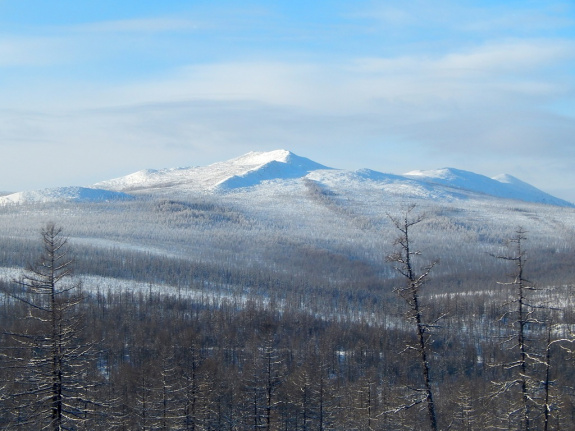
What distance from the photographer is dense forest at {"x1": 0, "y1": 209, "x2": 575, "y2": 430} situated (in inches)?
809

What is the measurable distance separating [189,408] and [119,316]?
63994 millimetres

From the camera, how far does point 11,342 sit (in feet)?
229

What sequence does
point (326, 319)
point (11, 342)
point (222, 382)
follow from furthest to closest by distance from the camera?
point (326, 319) < point (11, 342) < point (222, 382)

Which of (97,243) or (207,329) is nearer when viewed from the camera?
(207,329)

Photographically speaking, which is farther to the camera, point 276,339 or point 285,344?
point 276,339

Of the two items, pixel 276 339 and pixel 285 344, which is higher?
pixel 276 339

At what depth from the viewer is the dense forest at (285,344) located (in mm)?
20547

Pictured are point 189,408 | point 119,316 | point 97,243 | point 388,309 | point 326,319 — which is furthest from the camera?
point 97,243

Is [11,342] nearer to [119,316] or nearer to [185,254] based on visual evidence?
[119,316]

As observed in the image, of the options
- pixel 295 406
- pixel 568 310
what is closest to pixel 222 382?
pixel 295 406

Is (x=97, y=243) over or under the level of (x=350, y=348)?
over

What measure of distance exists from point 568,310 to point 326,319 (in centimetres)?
3912

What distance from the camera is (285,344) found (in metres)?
95.6

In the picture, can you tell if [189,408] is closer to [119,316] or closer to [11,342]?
[11,342]
